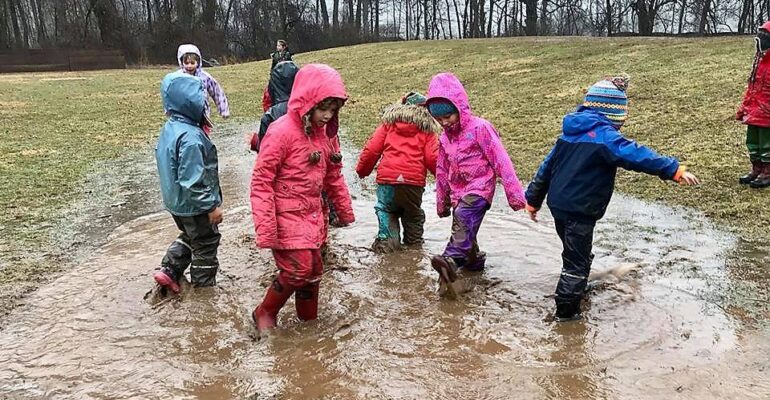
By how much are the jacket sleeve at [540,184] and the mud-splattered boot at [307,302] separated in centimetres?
155

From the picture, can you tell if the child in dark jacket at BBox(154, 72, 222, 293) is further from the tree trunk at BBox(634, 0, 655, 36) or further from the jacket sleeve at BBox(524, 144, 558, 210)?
the tree trunk at BBox(634, 0, 655, 36)

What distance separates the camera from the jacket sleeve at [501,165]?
502 cm

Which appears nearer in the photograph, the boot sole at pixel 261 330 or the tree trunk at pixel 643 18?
the boot sole at pixel 261 330

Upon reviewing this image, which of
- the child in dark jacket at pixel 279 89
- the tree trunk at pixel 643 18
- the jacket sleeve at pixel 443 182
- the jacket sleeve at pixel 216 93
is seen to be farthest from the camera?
the tree trunk at pixel 643 18

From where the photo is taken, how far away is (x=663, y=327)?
4.30m

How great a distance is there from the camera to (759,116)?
24.6 ft

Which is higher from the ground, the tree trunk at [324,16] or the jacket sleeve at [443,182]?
the tree trunk at [324,16]

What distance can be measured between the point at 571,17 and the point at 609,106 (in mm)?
56523

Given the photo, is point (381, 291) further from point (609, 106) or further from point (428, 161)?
point (609, 106)

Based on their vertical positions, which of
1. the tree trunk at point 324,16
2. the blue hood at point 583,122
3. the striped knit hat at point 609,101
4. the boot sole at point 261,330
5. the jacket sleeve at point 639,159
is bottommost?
the boot sole at point 261,330

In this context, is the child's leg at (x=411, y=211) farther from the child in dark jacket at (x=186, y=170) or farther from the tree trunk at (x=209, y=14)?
the tree trunk at (x=209, y=14)

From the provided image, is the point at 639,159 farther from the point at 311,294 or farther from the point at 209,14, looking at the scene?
the point at 209,14

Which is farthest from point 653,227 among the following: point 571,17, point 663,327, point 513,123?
point 571,17

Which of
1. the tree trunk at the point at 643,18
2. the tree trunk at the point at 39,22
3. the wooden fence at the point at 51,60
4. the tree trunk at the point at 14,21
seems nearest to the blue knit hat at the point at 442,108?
the tree trunk at the point at 643,18
